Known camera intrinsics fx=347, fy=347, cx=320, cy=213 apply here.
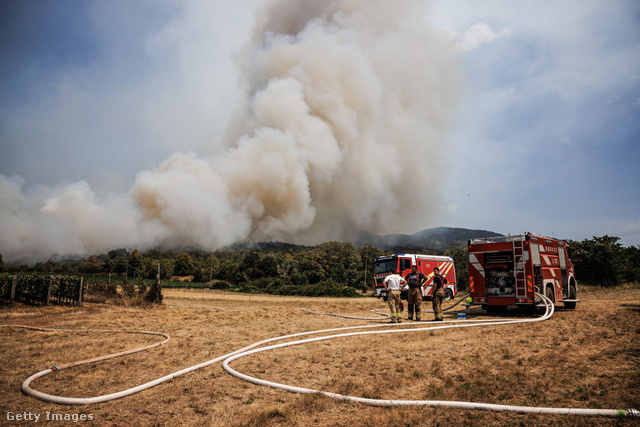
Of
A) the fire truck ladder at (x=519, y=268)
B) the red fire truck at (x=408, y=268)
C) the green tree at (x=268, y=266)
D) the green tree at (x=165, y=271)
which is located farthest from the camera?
the green tree at (x=165, y=271)

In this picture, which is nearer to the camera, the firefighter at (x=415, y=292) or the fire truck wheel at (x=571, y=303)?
the firefighter at (x=415, y=292)

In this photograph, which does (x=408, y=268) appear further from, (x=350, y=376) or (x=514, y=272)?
(x=350, y=376)

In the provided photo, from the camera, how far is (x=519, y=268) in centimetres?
1207

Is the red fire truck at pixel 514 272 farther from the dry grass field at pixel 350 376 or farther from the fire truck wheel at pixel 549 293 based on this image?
the dry grass field at pixel 350 376

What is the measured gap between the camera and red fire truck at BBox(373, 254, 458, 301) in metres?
22.4

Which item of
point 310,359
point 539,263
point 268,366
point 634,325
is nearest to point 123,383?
point 268,366

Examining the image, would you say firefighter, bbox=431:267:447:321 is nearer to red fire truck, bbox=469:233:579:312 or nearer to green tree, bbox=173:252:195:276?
red fire truck, bbox=469:233:579:312

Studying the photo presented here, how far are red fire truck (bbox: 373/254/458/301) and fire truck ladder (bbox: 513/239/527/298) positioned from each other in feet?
31.8

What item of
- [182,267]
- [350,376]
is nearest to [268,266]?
[182,267]

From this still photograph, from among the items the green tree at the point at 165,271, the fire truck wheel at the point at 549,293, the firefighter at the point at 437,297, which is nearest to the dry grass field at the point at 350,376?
the firefighter at the point at 437,297

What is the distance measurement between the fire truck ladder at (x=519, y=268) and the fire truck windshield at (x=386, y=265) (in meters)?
10.3

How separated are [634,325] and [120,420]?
37.6 feet

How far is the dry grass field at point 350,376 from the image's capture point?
395 centimetres

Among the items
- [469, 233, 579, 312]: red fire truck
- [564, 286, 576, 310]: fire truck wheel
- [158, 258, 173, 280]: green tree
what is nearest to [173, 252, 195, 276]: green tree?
[158, 258, 173, 280]: green tree
